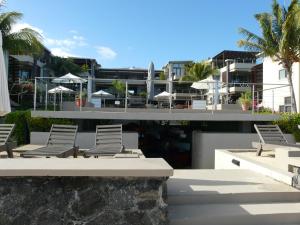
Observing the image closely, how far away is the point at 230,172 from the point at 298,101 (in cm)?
1961

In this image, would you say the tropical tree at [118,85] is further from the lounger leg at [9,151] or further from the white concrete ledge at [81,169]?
the white concrete ledge at [81,169]

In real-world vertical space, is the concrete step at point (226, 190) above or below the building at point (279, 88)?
below

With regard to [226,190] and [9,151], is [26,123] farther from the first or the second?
[226,190]

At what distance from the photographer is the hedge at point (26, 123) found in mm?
14727

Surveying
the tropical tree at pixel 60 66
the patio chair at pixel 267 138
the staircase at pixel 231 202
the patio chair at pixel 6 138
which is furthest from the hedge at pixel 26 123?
the tropical tree at pixel 60 66

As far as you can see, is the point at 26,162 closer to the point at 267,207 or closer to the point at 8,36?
the point at 267,207

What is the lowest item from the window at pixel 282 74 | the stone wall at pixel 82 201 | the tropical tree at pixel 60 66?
the stone wall at pixel 82 201

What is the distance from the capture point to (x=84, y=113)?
14.8 m

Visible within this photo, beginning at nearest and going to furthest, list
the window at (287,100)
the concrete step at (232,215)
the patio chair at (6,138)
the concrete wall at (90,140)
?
the concrete step at (232,215) → the patio chair at (6,138) → the concrete wall at (90,140) → the window at (287,100)

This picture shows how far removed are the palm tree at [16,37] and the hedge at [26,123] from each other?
9.68m

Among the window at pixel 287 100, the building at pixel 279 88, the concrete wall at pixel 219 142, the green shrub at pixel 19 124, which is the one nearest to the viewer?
the green shrub at pixel 19 124

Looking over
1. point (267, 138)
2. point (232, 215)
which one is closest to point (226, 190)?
point (232, 215)

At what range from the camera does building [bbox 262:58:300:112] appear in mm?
26266

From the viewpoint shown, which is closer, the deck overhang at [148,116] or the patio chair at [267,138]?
the patio chair at [267,138]
